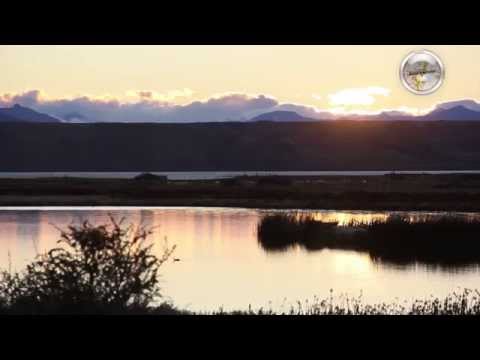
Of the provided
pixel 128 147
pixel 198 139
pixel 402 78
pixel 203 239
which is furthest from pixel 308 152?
pixel 402 78

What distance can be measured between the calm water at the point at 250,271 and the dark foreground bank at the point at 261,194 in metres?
8.11

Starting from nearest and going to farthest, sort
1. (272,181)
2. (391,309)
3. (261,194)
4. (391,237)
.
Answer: (391,309), (391,237), (261,194), (272,181)

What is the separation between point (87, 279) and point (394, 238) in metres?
19.1

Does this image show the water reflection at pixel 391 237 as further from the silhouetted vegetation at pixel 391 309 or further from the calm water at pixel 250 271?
the silhouetted vegetation at pixel 391 309

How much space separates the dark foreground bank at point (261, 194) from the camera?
42719 mm

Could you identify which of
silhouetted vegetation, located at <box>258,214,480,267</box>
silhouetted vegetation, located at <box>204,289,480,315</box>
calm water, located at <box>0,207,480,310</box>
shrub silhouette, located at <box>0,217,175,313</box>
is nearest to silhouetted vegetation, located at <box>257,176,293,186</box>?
calm water, located at <box>0,207,480,310</box>

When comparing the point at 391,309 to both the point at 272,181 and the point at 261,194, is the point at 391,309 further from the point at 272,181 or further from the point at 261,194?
the point at 272,181

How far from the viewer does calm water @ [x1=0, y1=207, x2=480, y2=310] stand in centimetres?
1919

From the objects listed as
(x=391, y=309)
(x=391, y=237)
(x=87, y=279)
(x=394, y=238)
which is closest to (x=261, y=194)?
(x=391, y=237)

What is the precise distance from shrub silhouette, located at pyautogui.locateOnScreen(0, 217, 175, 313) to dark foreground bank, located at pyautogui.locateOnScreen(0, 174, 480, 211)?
3047 centimetres

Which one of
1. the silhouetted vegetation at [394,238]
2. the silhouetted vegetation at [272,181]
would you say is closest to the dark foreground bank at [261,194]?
the silhouetted vegetation at [272,181]

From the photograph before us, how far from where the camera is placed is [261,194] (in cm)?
4925
